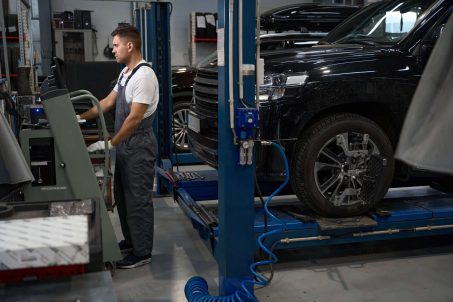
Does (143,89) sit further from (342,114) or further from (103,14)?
(103,14)

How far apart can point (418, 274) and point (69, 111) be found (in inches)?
105

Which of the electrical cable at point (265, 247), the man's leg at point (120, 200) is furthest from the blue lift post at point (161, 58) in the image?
Answer: the electrical cable at point (265, 247)

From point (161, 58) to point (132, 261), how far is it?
2.58 meters

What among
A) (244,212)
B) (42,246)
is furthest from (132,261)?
(42,246)

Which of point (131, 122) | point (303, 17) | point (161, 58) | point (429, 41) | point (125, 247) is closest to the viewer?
point (131, 122)

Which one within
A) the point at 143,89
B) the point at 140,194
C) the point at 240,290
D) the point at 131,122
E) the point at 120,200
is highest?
the point at 143,89

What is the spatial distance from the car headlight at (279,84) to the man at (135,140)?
800mm

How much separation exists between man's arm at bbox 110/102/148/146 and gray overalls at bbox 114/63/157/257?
10cm

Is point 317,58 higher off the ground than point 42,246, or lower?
higher

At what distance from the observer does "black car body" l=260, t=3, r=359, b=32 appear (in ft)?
22.6

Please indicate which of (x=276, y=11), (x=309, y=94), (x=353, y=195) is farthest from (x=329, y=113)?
(x=276, y=11)

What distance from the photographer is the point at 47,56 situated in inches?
440

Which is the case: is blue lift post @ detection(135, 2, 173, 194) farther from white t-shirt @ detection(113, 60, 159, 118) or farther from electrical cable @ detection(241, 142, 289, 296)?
electrical cable @ detection(241, 142, 289, 296)

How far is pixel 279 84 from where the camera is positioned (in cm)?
359
